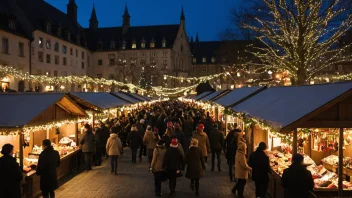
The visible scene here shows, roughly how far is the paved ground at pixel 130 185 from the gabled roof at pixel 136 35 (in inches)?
2465

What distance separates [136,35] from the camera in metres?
78.4

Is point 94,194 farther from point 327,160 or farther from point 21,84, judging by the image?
point 21,84

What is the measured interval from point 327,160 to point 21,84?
30981 mm

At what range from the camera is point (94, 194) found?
10.4 meters

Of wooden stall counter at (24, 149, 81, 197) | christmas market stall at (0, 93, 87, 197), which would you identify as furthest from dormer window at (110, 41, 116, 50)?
wooden stall counter at (24, 149, 81, 197)

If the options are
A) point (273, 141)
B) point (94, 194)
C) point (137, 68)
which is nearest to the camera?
point (94, 194)

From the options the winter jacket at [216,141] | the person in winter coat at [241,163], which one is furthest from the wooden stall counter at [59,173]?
the person in winter coat at [241,163]

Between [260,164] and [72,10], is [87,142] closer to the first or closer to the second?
[260,164]

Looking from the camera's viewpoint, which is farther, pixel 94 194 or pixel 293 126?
pixel 94 194

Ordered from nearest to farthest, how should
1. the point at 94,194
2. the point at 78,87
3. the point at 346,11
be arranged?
1. the point at 94,194
2. the point at 346,11
3. the point at 78,87

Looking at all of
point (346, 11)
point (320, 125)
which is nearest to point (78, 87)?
point (346, 11)

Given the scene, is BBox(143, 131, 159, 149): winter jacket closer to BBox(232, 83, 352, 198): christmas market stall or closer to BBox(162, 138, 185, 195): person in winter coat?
BBox(232, 83, 352, 198): christmas market stall

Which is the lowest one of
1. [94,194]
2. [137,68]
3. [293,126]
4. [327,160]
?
[94,194]

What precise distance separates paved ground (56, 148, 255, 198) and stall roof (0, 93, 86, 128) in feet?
7.20
